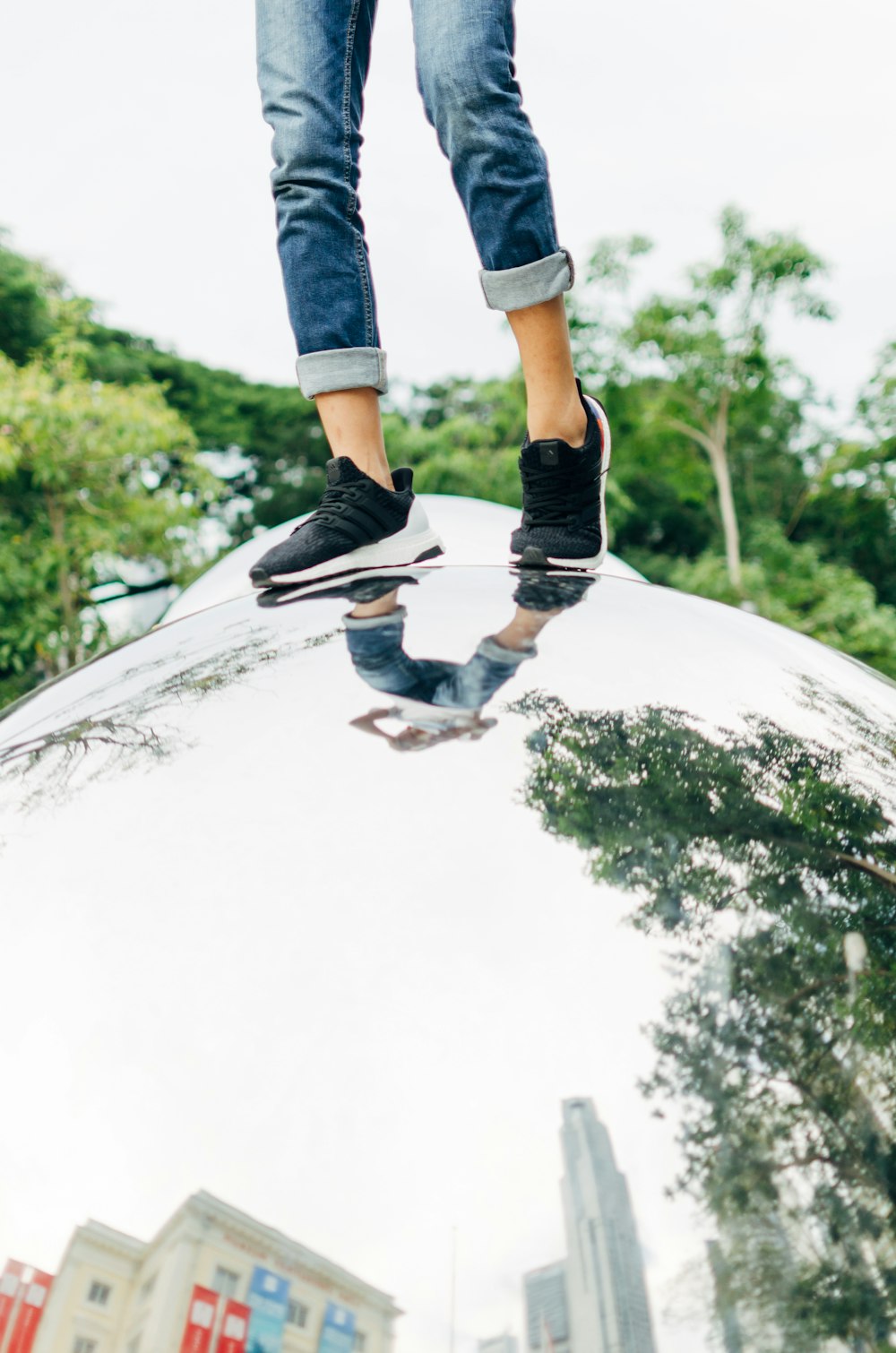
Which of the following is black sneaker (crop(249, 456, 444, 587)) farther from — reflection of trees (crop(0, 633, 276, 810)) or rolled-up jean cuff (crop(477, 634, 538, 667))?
rolled-up jean cuff (crop(477, 634, 538, 667))

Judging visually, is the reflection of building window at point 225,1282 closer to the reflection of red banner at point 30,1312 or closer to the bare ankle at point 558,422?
the reflection of red banner at point 30,1312


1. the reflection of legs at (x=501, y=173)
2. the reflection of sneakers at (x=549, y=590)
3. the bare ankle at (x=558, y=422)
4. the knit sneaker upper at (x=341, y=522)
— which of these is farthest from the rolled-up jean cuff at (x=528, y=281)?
the reflection of sneakers at (x=549, y=590)

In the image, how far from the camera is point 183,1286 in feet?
2.48

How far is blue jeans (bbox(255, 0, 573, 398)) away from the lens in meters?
1.62

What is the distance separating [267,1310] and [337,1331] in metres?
0.05

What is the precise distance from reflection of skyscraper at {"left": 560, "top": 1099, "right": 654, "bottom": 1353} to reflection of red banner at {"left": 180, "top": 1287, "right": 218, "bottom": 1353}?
0.81ft

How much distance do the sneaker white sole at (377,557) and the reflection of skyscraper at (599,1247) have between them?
0.90 metres

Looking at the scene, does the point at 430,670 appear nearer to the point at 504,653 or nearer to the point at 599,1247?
the point at 504,653

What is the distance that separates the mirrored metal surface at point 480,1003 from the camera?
750mm

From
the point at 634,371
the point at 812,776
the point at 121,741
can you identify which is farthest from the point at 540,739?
the point at 634,371

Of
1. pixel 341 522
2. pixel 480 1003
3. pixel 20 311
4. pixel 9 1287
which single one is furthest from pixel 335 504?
pixel 20 311

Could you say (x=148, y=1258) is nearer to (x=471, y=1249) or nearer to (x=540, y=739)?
(x=471, y=1249)

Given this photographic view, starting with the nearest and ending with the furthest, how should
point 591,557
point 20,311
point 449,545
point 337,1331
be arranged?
point 337,1331
point 591,557
point 449,545
point 20,311

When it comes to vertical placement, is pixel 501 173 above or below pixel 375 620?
above
